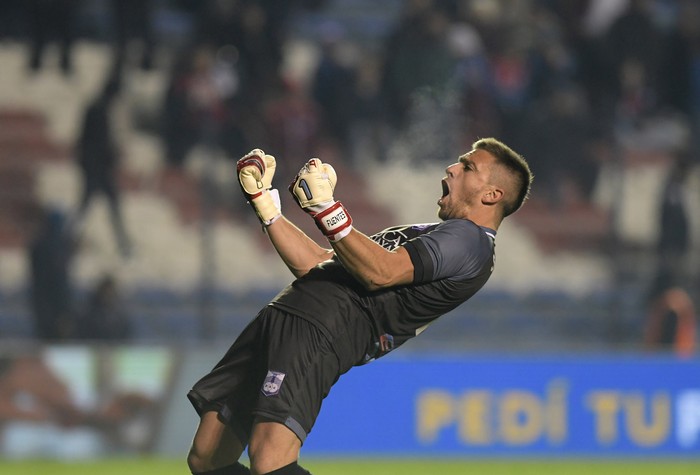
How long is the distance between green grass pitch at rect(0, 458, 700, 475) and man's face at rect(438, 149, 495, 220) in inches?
184

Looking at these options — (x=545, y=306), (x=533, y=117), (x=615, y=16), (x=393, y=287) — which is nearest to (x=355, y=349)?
(x=393, y=287)

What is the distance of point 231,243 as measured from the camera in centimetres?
1288

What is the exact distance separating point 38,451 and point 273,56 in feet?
17.7

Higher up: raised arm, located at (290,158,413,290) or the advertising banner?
the advertising banner

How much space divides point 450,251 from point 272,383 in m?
0.90

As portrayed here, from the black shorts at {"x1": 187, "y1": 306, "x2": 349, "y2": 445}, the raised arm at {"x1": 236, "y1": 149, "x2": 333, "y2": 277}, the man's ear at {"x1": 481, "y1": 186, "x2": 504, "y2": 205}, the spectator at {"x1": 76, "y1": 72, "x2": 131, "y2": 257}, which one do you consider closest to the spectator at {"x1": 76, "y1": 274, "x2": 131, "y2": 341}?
the spectator at {"x1": 76, "y1": 72, "x2": 131, "y2": 257}

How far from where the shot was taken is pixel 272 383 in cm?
495

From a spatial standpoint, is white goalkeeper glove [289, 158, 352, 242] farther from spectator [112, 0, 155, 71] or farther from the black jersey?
spectator [112, 0, 155, 71]

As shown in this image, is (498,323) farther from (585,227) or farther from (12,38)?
(12,38)

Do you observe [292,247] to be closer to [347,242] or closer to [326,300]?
[326,300]

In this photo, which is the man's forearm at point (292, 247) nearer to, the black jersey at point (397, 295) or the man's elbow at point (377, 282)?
the black jersey at point (397, 295)

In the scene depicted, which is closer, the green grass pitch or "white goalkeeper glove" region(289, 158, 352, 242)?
"white goalkeeper glove" region(289, 158, 352, 242)

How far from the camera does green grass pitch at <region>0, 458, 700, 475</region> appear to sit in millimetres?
9797

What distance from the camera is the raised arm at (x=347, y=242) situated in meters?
4.77
